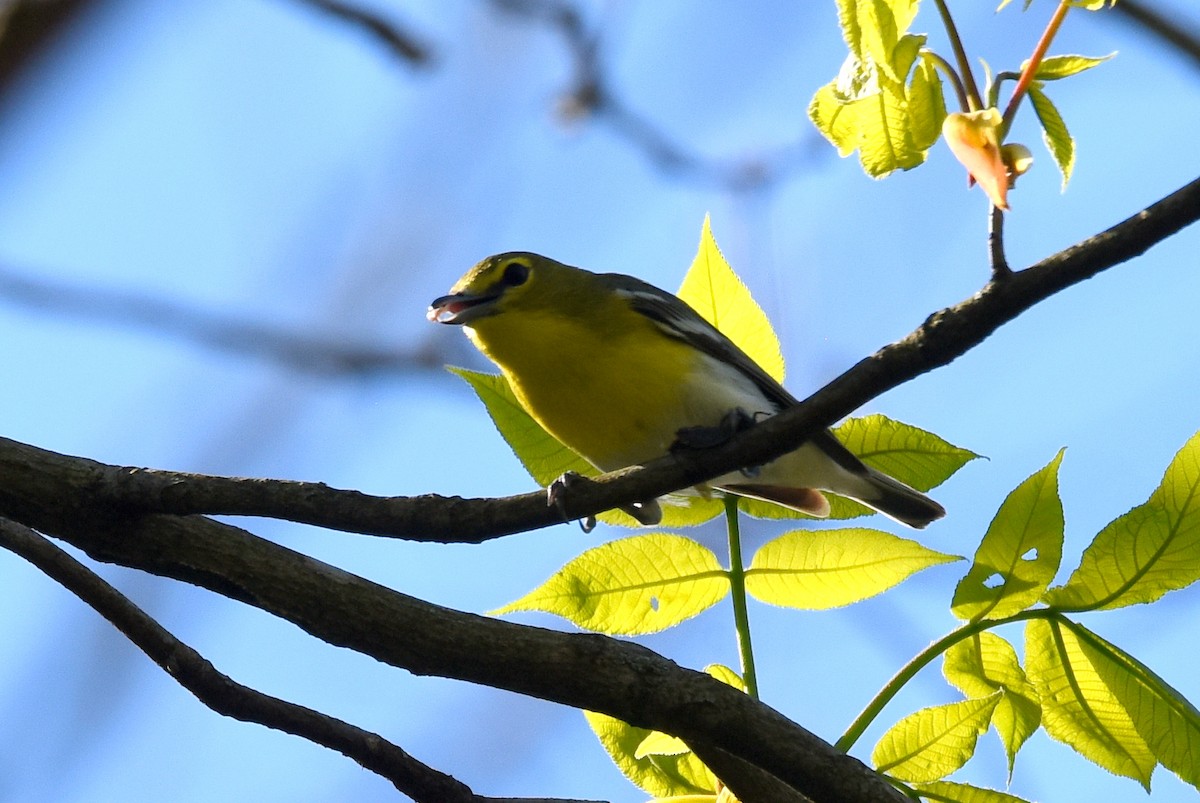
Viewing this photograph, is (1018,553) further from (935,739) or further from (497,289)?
(497,289)

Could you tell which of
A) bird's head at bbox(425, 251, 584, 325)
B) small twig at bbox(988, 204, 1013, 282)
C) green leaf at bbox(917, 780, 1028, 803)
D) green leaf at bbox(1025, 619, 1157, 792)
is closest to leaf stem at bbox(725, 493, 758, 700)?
green leaf at bbox(917, 780, 1028, 803)

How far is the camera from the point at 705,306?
3375 millimetres

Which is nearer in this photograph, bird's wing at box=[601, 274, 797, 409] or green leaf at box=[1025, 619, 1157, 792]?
green leaf at box=[1025, 619, 1157, 792]

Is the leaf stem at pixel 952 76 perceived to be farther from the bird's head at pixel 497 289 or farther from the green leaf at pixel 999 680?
the bird's head at pixel 497 289

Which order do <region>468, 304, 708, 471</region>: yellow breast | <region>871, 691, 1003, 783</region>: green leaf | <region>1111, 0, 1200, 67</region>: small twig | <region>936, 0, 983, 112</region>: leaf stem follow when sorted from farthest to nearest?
<region>468, 304, 708, 471</region>: yellow breast
<region>1111, 0, 1200, 67</region>: small twig
<region>871, 691, 1003, 783</region>: green leaf
<region>936, 0, 983, 112</region>: leaf stem

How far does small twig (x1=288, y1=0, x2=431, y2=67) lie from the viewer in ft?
10.3

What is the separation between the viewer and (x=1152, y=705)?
2596 millimetres

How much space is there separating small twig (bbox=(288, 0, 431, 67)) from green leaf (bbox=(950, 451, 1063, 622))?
1729 mm

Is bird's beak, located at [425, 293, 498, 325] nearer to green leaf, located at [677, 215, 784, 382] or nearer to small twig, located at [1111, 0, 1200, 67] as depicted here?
green leaf, located at [677, 215, 784, 382]

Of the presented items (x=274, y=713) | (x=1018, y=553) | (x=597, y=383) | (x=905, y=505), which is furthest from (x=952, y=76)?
(x=905, y=505)

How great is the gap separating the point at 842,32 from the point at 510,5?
3.68m

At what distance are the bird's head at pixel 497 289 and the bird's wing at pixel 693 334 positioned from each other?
0.98ft

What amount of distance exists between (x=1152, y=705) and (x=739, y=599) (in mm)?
849

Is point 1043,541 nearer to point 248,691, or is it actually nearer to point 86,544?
point 248,691
